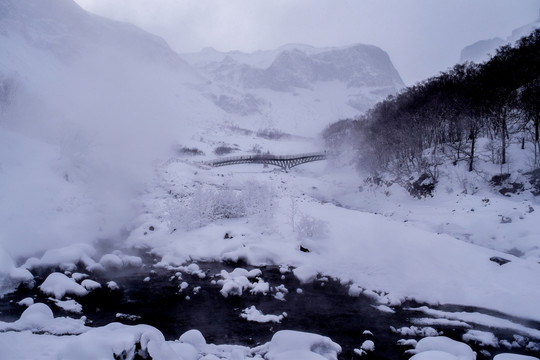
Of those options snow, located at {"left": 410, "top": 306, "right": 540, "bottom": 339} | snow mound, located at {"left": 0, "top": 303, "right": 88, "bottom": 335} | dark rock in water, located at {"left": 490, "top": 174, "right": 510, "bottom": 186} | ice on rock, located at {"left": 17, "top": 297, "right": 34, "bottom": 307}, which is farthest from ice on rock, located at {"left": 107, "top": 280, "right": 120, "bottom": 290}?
dark rock in water, located at {"left": 490, "top": 174, "right": 510, "bottom": 186}

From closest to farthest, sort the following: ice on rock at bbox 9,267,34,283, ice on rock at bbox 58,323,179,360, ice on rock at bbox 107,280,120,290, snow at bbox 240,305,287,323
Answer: ice on rock at bbox 58,323,179,360 < snow at bbox 240,305,287,323 < ice on rock at bbox 9,267,34,283 < ice on rock at bbox 107,280,120,290

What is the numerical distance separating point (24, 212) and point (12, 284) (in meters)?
8.87

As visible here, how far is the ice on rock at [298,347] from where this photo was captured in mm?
7574

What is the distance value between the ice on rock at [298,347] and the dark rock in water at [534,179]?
2504 cm

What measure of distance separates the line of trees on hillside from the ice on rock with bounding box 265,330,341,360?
2718 centimetres

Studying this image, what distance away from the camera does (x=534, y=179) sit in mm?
25703

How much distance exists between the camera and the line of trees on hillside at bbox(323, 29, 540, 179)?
3044cm

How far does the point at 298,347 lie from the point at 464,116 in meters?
37.4

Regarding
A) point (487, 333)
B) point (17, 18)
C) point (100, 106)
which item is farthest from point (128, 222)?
point (17, 18)

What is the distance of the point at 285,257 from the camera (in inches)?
675

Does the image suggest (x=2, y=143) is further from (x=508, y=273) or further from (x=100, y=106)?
(x=100, y=106)

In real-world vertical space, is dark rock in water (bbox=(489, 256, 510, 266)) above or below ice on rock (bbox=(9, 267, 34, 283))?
above

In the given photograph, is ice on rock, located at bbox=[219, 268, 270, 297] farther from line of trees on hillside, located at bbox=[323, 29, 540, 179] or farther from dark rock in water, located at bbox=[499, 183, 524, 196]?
line of trees on hillside, located at bbox=[323, 29, 540, 179]

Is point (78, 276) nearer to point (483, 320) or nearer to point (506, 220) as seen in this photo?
point (483, 320)
